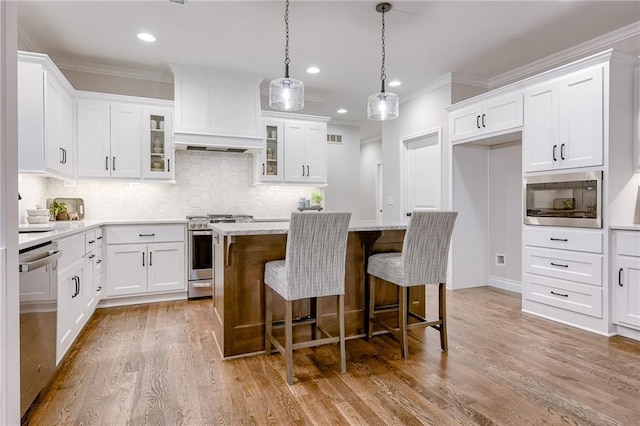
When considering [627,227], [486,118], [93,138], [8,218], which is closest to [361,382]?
[8,218]

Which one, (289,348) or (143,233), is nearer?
(289,348)

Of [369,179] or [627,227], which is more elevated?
[369,179]

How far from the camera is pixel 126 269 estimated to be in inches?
159

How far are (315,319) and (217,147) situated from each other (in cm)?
275

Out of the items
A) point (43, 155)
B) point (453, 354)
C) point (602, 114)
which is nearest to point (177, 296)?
point (43, 155)

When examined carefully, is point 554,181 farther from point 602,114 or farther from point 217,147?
point 217,147

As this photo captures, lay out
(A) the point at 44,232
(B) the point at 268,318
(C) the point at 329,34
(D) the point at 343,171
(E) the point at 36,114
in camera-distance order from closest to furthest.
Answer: (A) the point at 44,232
(B) the point at 268,318
(E) the point at 36,114
(C) the point at 329,34
(D) the point at 343,171

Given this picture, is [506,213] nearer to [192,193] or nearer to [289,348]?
[289,348]

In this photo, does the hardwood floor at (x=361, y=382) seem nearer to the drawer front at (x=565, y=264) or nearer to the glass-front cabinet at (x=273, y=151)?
the drawer front at (x=565, y=264)

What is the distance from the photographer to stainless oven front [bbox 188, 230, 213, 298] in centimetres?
432

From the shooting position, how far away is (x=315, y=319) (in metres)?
2.79

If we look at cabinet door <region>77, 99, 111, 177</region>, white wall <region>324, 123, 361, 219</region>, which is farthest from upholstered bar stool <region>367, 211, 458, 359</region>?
white wall <region>324, 123, 361, 219</region>

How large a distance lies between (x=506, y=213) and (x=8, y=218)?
4834mm

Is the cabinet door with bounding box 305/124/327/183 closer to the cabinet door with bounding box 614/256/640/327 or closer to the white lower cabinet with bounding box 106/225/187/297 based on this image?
the white lower cabinet with bounding box 106/225/187/297
